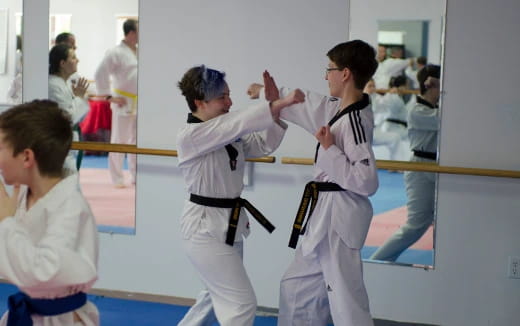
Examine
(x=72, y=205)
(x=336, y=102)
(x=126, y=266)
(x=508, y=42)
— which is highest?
(x=508, y=42)

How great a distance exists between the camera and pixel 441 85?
4.22m

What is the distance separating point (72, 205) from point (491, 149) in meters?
2.74

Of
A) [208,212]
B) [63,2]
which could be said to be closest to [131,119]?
[63,2]

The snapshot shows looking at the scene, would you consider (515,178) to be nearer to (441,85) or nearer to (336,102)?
(441,85)

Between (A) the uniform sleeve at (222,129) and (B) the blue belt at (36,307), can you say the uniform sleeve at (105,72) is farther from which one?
(B) the blue belt at (36,307)

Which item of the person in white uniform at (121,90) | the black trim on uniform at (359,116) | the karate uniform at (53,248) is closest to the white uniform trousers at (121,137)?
the person in white uniform at (121,90)

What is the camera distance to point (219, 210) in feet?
11.1

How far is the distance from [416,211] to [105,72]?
2172mm

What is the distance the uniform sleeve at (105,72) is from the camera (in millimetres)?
4867

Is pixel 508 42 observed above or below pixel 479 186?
above

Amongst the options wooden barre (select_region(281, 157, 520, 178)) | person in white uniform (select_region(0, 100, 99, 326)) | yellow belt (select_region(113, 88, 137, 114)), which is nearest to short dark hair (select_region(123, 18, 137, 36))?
yellow belt (select_region(113, 88, 137, 114))

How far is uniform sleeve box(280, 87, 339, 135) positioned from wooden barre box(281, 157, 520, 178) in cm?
90

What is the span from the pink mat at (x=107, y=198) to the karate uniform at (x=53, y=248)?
8.57 ft

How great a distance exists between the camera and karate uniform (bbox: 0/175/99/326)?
80.6 inches
